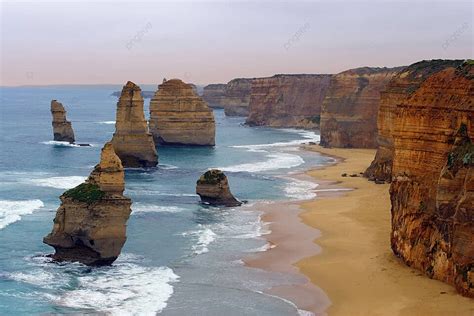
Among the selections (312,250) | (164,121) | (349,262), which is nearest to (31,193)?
(312,250)

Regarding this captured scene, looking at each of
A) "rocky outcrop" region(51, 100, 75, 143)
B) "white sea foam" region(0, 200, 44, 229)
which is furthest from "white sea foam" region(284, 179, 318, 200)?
"rocky outcrop" region(51, 100, 75, 143)

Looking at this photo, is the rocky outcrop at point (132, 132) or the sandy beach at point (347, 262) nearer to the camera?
the sandy beach at point (347, 262)

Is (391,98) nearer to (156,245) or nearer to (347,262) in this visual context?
(347,262)

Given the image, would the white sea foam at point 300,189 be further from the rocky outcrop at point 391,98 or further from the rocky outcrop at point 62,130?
the rocky outcrop at point 62,130

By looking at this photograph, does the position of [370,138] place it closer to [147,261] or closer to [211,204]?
[211,204]

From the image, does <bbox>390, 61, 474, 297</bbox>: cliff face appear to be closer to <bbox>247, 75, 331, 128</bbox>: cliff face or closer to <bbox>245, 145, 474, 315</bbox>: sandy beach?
<bbox>245, 145, 474, 315</bbox>: sandy beach

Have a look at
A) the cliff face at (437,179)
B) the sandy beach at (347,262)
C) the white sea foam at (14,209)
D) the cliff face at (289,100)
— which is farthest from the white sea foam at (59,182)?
the cliff face at (289,100)

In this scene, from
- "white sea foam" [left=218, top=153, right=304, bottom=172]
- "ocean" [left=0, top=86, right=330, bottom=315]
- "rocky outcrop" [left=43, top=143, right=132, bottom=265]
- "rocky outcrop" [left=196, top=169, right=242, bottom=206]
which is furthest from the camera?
"white sea foam" [left=218, top=153, right=304, bottom=172]
